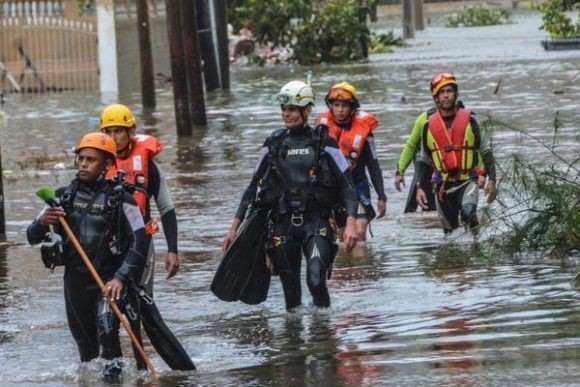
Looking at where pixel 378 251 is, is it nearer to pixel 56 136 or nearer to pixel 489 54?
pixel 56 136

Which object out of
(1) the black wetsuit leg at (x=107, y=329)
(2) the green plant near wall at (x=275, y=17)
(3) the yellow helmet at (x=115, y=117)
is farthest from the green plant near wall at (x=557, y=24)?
(1) the black wetsuit leg at (x=107, y=329)

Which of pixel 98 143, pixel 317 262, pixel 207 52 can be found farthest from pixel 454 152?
pixel 207 52

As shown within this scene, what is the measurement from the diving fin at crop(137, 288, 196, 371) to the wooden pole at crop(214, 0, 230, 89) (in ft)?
85.6

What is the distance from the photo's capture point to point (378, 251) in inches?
545

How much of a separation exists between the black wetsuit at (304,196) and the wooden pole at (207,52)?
24.0m

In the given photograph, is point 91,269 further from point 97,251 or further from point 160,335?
point 160,335

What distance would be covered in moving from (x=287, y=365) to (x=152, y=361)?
0.93m

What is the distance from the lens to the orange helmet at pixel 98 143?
29.1 ft

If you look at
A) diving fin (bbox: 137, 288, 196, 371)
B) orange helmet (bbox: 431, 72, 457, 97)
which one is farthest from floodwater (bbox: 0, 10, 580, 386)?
orange helmet (bbox: 431, 72, 457, 97)

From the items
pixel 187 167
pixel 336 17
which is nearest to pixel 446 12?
pixel 336 17

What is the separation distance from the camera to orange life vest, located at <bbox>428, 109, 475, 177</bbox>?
1323 centimetres

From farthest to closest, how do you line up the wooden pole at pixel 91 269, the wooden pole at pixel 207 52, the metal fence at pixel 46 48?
the metal fence at pixel 46 48
the wooden pole at pixel 207 52
the wooden pole at pixel 91 269

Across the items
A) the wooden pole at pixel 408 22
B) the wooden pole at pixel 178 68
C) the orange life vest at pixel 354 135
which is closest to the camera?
the orange life vest at pixel 354 135

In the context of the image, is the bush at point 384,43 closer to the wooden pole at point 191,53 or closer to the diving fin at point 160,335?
the wooden pole at point 191,53
